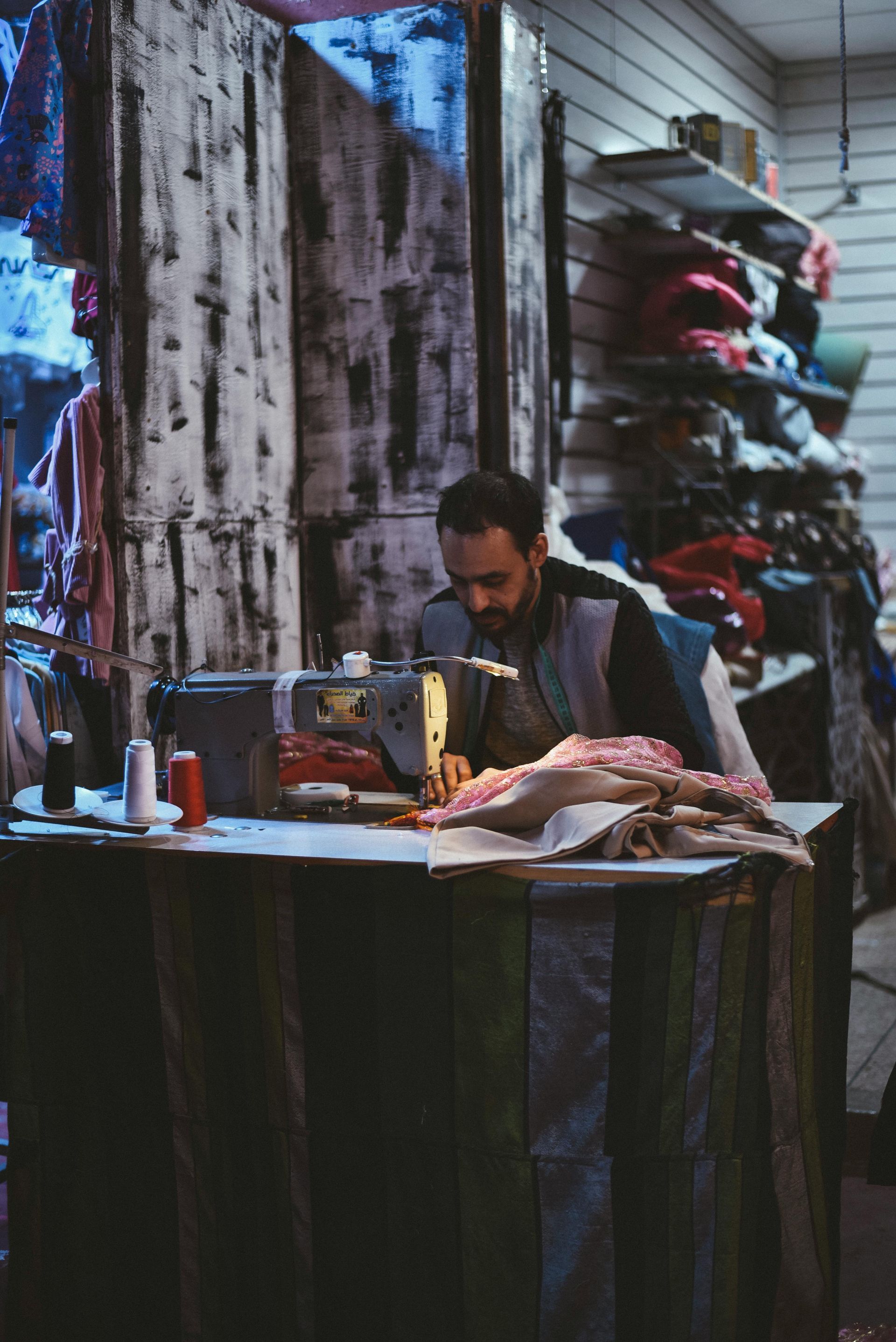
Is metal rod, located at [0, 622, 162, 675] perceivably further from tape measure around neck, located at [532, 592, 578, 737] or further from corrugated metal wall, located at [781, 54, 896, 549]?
corrugated metal wall, located at [781, 54, 896, 549]

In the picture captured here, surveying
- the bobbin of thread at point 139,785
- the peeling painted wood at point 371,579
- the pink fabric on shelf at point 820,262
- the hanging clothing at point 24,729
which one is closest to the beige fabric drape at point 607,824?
the bobbin of thread at point 139,785

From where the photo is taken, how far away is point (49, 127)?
2.66 meters

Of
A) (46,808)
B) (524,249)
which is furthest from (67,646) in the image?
(524,249)

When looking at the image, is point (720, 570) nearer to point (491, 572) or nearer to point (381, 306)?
point (381, 306)

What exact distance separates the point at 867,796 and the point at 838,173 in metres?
4.09

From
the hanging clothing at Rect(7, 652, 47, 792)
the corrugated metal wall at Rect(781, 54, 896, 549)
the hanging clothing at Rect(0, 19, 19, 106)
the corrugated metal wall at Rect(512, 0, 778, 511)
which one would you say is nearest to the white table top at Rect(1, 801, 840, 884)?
the hanging clothing at Rect(7, 652, 47, 792)

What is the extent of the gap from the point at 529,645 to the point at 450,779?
16.8 inches

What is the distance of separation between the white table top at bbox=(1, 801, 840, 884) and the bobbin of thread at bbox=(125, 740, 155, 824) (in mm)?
38

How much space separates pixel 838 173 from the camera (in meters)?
7.20

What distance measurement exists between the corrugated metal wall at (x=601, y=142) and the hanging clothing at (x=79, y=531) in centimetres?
229

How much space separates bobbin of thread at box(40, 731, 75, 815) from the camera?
2.10 metres

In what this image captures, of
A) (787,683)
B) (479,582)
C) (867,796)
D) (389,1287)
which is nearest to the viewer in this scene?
(389,1287)

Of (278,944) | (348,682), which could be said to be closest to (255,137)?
(348,682)

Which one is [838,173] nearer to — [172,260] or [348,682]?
[172,260]
